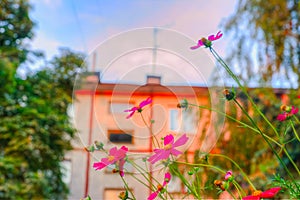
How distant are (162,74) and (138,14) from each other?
3.54 ft

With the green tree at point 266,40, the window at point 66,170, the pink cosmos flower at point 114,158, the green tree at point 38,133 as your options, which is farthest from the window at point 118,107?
the window at point 66,170

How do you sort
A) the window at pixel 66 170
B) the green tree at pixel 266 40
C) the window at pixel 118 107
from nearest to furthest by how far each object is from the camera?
the window at pixel 118 107, the green tree at pixel 266 40, the window at pixel 66 170

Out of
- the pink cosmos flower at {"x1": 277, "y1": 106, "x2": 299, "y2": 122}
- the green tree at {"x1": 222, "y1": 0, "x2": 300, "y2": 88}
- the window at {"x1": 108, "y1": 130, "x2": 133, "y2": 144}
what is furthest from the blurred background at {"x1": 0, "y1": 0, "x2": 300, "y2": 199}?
the pink cosmos flower at {"x1": 277, "y1": 106, "x2": 299, "y2": 122}

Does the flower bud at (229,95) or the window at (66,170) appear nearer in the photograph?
the flower bud at (229,95)

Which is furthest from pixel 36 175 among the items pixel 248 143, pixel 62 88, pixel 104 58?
pixel 104 58

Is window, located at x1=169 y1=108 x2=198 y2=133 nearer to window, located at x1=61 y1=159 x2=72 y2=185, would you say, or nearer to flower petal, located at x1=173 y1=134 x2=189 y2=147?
flower petal, located at x1=173 y1=134 x2=189 y2=147

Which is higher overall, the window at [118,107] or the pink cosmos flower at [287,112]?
the window at [118,107]

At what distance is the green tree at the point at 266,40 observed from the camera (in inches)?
84.3

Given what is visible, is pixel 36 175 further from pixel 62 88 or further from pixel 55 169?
pixel 62 88

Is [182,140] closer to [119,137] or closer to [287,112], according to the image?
[287,112]

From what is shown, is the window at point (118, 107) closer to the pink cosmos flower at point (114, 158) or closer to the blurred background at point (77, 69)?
the pink cosmos flower at point (114, 158)

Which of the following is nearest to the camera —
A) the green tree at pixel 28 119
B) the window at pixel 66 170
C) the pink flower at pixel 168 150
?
the pink flower at pixel 168 150

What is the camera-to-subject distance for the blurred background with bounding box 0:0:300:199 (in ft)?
6.24

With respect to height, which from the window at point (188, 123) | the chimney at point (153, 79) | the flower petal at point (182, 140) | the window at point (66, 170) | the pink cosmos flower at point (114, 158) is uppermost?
the window at point (66, 170)
